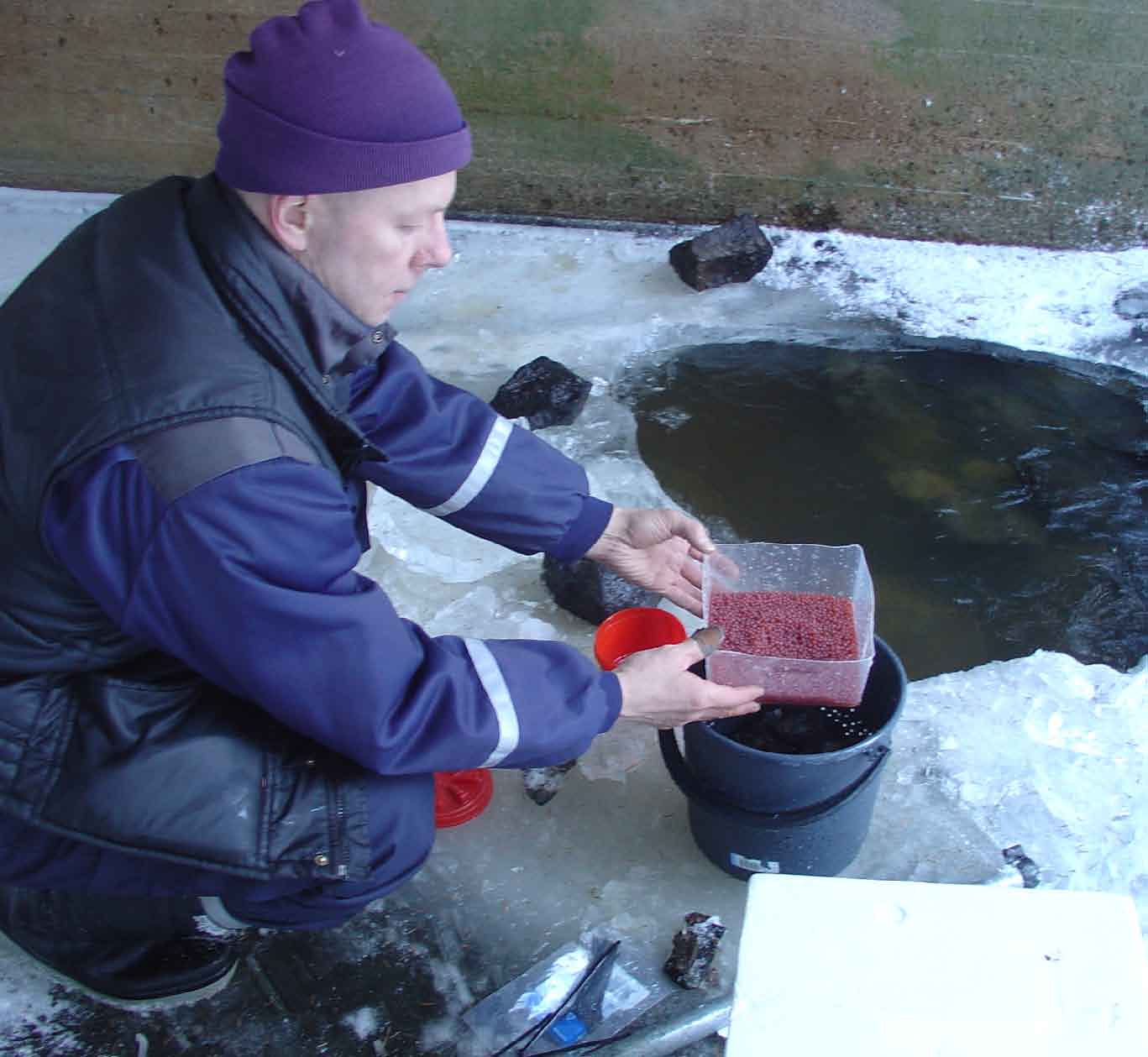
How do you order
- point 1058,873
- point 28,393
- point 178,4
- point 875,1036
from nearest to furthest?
point 875,1036, point 28,393, point 1058,873, point 178,4

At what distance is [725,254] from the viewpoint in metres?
4.21

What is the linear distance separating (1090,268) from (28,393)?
4.12 meters

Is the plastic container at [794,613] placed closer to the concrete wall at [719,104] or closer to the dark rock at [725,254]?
the dark rock at [725,254]

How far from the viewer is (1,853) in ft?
6.06

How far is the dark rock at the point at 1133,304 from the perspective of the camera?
4.21 m

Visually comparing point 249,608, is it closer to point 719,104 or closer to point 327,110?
point 327,110

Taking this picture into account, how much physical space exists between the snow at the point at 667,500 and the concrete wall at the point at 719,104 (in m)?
0.15

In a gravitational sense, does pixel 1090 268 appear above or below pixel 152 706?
Answer: below

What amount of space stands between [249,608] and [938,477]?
2.58m

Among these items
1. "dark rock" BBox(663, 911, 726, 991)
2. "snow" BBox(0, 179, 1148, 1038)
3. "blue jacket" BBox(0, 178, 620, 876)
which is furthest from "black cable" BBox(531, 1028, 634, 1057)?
"blue jacket" BBox(0, 178, 620, 876)

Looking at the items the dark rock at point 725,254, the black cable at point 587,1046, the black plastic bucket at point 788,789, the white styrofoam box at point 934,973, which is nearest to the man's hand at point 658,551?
the black plastic bucket at point 788,789

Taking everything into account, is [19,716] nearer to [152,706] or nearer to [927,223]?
[152,706]

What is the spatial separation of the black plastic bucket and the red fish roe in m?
0.10

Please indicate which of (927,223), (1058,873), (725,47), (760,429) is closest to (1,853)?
(1058,873)
